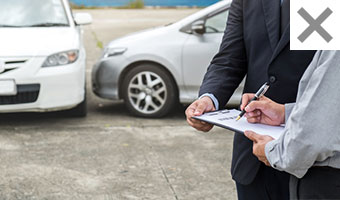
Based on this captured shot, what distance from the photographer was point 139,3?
27500mm

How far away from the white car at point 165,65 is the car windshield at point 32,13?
805mm

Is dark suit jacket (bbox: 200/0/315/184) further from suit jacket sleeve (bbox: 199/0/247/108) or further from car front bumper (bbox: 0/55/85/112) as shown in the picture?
car front bumper (bbox: 0/55/85/112)

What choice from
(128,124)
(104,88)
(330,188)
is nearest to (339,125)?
(330,188)

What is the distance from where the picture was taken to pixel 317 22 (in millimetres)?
1781

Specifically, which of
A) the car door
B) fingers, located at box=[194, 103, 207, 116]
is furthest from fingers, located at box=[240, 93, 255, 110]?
the car door

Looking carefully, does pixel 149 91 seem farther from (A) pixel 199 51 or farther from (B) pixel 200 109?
(B) pixel 200 109

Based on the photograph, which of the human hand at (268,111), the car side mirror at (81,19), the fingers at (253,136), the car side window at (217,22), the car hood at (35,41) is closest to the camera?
the fingers at (253,136)

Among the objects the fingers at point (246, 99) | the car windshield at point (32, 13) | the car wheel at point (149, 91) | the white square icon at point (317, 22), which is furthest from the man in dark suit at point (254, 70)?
the car windshield at point (32, 13)

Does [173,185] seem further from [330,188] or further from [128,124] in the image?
[330,188]

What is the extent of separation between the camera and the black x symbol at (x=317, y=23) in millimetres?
1760

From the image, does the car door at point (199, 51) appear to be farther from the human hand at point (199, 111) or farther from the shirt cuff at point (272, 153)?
the shirt cuff at point (272, 153)

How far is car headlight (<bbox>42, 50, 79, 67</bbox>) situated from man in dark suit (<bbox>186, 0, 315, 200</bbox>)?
14.2 ft

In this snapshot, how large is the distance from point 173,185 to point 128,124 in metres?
2.11

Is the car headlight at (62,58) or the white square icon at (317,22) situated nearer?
the white square icon at (317,22)
